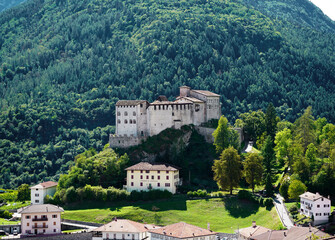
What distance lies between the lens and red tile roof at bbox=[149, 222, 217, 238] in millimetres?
103906

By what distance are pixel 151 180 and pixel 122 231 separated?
23.1m

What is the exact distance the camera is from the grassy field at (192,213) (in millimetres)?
115094

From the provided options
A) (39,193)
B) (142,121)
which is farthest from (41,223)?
(142,121)

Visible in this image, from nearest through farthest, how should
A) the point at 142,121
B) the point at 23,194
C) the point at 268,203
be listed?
the point at 268,203 → the point at 142,121 → the point at 23,194

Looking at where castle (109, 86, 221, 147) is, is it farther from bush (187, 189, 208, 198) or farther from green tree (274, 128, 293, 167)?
bush (187, 189, 208, 198)

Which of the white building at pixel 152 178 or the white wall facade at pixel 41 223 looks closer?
the white wall facade at pixel 41 223

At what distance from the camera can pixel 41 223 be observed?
116562 millimetres

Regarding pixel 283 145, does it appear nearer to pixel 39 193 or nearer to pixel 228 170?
pixel 228 170

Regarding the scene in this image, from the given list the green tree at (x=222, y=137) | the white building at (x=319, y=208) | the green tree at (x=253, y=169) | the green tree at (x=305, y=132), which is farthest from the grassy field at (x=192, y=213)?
the green tree at (x=305, y=132)

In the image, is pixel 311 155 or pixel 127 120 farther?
pixel 127 120

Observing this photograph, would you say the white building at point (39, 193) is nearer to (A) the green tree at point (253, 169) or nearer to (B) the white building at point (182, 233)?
(B) the white building at point (182, 233)

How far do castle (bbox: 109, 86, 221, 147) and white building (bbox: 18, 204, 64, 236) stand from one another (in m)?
31.4

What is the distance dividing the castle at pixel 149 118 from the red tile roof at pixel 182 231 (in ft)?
125

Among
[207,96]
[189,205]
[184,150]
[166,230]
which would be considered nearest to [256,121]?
[207,96]
